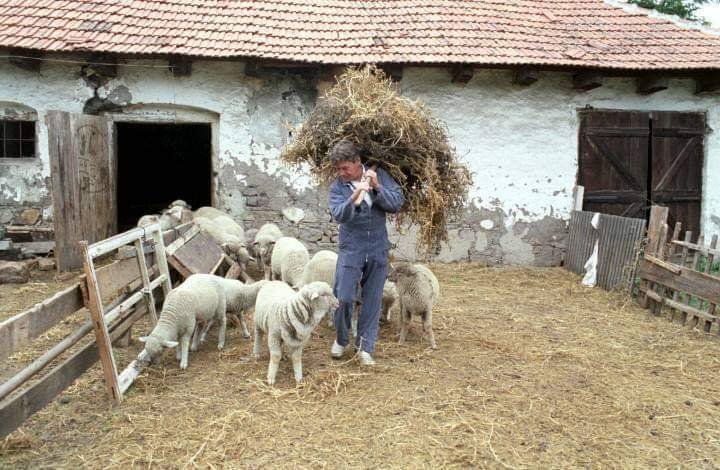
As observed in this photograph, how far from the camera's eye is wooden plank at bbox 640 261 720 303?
243 inches

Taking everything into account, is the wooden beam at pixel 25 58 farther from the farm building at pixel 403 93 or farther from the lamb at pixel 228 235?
the lamb at pixel 228 235

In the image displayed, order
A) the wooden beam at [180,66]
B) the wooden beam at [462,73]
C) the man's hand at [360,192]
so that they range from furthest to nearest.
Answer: the wooden beam at [462,73] < the wooden beam at [180,66] < the man's hand at [360,192]

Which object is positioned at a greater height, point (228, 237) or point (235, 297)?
point (228, 237)

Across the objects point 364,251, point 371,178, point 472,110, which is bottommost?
point 364,251

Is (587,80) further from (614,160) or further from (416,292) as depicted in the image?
(416,292)

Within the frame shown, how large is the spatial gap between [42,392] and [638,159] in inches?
397

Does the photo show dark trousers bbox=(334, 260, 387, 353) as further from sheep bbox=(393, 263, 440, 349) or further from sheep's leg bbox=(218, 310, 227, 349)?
sheep's leg bbox=(218, 310, 227, 349)

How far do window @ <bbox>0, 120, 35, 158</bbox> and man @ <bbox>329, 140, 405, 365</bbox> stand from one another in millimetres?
7519

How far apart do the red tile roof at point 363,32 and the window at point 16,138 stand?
1.51 meters

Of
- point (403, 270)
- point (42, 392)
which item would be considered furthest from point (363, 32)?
point (42, 392)

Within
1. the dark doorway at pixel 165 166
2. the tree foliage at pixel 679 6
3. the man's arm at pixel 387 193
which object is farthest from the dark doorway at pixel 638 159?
the tree foliage at pixel 679 6

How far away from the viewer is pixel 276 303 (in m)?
4.77

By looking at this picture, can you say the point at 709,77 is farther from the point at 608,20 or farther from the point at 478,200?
the point at 478,200

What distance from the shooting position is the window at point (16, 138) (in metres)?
9.73
